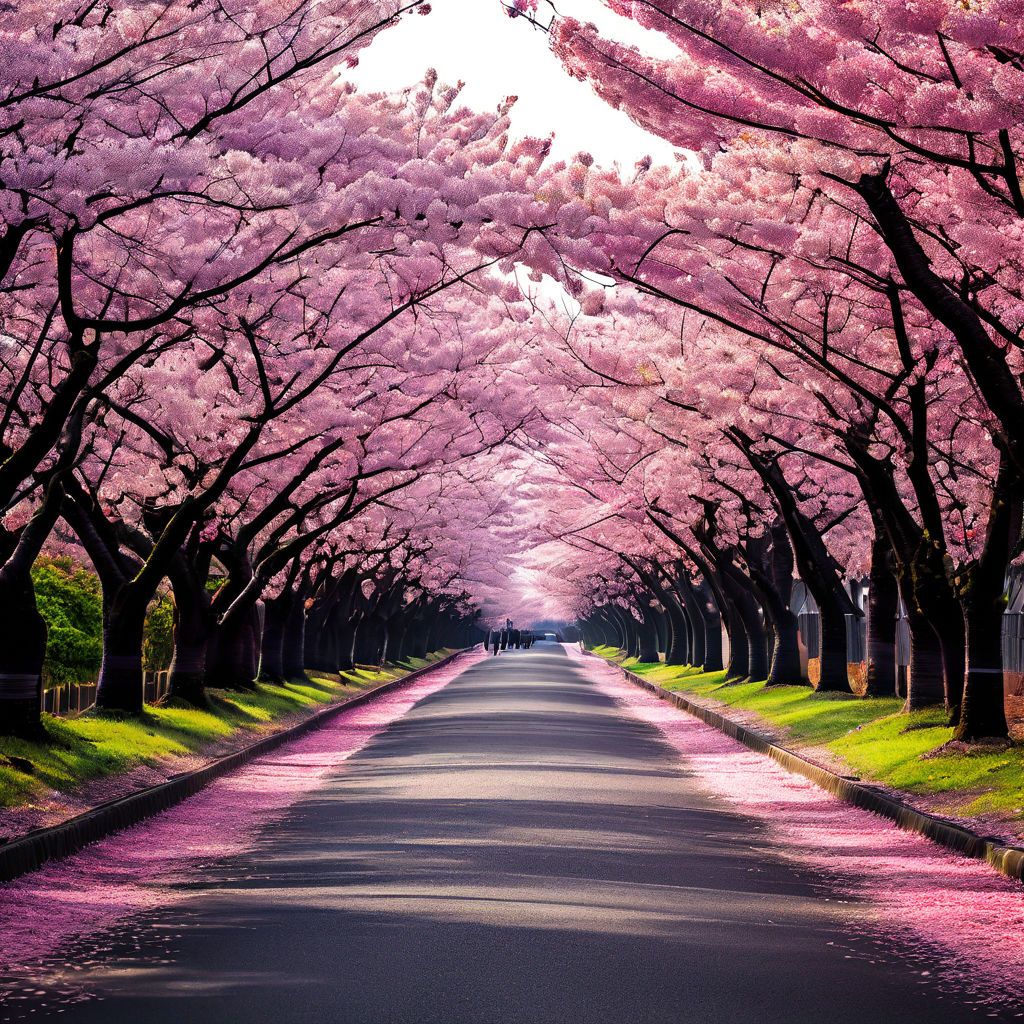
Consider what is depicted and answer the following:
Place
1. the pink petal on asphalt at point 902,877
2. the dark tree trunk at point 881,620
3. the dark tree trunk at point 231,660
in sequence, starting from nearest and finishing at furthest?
the pink petal on asphalt at point 902,877
the dark tree trunk at point 881,620
the dark tree trunk at point 231,660

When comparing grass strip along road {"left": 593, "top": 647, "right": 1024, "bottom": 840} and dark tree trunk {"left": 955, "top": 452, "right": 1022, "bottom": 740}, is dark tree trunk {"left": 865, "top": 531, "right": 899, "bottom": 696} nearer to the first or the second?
grass strip along road {"left": 593, "top": 647, "right": 1024, "bottom": 840}

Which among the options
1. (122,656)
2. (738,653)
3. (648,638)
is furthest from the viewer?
(648,638)

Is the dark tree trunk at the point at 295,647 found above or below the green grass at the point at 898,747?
above

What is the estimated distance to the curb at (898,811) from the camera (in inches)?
482

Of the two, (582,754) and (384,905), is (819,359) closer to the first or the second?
(582,754)

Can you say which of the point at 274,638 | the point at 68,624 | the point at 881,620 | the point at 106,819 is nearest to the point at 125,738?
the point at 106,819

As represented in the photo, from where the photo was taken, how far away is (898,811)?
1588cm

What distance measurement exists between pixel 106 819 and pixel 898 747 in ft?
36.7

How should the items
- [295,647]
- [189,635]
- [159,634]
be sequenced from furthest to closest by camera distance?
[295,647] < [159,634] < [189,635]

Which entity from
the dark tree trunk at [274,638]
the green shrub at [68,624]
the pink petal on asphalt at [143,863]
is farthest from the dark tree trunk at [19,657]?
the dark tree trunk at [274,638]

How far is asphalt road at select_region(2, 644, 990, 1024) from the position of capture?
7.28m

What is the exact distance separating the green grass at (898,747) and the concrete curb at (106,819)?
8.17m

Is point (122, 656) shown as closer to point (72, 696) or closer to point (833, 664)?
point (72, 696)

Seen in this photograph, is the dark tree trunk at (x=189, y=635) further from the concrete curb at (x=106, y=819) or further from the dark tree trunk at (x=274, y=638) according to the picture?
the dark tree trunk at (x=274, y=638)
